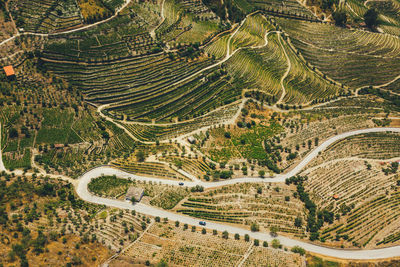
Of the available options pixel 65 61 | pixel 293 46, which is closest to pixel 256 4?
pixel 293 46

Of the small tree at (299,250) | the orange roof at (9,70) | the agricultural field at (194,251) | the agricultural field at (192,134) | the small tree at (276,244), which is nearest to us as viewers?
the agricultural field at (194,251)

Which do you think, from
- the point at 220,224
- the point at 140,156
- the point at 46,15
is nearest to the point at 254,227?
the point at 220,224

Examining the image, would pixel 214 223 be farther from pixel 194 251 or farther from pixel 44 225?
pixel 44 225

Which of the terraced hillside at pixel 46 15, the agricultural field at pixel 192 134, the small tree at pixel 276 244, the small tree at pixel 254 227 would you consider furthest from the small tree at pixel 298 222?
the terraced hillside at pixel 46 15

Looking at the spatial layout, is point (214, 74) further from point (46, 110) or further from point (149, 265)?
point (149, 265)

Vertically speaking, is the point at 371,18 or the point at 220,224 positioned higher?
the point at 371,18

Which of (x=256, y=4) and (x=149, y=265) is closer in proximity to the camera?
(x=149, y=265)

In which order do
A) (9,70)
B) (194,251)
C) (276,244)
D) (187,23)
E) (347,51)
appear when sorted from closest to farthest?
(194,251) < (276,244) < (9,70) < (187,23) < (347,51)

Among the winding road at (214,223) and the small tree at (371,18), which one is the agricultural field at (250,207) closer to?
the winding road at (214,223)

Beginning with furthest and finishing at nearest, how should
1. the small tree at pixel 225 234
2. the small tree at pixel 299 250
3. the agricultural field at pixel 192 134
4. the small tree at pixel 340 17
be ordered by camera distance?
the small tree at pixel 340 17 < the small tree at pixel 225 234 < the agricultural field at pixel 192 134 < the small tree at pixel 299 250

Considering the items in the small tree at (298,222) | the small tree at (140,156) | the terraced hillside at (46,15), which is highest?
the terraced hillside at (46,15)

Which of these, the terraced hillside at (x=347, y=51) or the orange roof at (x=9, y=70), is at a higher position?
the terraced hillside at (x=347, y=51)
